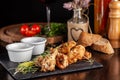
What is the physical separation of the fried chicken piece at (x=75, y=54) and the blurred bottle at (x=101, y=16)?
1.22 feet

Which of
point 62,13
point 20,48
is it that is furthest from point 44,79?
point 62,13

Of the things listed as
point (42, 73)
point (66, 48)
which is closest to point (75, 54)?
→ point (66, 48)

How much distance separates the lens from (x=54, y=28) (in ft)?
5.26

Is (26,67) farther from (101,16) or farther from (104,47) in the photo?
(101,16)

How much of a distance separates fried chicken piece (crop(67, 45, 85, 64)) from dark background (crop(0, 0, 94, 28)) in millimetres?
952

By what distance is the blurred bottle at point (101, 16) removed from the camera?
151 centimetres

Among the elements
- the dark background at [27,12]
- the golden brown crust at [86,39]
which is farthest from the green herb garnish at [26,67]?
the dark background at [27,12]

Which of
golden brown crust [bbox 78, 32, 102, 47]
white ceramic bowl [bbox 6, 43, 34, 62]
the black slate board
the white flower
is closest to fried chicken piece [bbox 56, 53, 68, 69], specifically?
the black slate board

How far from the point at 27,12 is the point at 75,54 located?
3.43 feet

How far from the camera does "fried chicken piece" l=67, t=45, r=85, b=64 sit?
117 cm

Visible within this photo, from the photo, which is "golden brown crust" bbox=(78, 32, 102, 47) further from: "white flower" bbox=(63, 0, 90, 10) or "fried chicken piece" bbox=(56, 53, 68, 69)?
"fried chicken piece" bbox=(56, 53, 68, 69)

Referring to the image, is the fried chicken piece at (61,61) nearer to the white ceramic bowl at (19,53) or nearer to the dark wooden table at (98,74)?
the dark wooden table at (98,74)

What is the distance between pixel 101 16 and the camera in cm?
154

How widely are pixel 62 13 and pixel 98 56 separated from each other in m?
0.90
